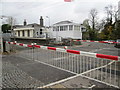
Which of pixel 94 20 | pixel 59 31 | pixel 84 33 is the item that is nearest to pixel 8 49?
pixel 59 31

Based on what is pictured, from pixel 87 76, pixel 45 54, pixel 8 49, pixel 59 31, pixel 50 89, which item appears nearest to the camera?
pixel 50 89

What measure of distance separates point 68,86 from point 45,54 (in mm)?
5678

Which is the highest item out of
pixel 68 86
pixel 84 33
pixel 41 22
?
pixel 41 22

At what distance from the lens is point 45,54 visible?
29.6 feet

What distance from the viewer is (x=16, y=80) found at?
399cm

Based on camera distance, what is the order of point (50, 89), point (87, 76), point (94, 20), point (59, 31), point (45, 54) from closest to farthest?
point (50, 89)
point (87, 76)
point (45, 54)
point (59, 31)
point (94, 20)

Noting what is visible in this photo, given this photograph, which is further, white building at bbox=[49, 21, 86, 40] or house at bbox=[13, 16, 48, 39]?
house at bbox=[13, 16, 48, 39]

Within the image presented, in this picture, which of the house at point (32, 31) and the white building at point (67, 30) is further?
the house at point (32, 31)

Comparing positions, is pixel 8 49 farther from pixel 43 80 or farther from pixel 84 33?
pixel 84 33

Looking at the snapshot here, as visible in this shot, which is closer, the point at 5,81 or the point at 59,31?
the point at 5,81

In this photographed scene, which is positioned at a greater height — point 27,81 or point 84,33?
point 84,33

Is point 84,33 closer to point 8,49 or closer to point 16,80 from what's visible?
point 8,49

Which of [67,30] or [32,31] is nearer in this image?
[67,30]

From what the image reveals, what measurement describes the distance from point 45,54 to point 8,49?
4071mm
